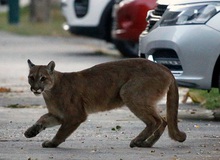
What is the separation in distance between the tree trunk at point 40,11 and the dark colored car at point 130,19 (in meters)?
15.9

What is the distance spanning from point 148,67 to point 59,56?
37.6ft

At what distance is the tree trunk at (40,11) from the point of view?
116 feet

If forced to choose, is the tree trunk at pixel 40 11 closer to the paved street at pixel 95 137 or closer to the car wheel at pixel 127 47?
the car wheel at pixel 127 47

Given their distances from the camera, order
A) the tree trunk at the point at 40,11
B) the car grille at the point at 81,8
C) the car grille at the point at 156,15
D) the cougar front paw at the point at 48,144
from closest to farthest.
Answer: the cougar front paw at the point at 48,144, the car grille at the point at 156,15, the car grille at the point at 81,8, the tree trunk at the point at 40,11

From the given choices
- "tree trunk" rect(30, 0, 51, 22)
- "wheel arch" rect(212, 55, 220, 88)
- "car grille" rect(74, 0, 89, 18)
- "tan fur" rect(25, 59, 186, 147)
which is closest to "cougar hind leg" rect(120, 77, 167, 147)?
"tan fur" rect(25, 59, 186, 147)

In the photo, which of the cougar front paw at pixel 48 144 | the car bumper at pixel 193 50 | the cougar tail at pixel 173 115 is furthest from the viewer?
the car bumper at pixel 193 50

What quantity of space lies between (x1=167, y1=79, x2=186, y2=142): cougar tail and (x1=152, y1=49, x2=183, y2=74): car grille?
2.10 metres

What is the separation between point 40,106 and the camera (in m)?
13.0

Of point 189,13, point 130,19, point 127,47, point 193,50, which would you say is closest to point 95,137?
point 193,50

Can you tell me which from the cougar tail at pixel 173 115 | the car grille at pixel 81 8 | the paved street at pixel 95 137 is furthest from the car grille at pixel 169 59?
the car grille at pixel 81 8

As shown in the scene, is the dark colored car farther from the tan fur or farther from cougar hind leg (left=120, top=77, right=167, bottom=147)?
cougar hind leg (left=120, top=77, right=167, bottom=147)

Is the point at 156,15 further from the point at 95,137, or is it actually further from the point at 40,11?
the point at 40,11

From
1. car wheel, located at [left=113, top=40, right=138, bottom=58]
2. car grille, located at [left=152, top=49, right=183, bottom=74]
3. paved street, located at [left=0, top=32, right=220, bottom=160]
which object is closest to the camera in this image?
paved street, located at [left=0, top=32, right=220, bottom=160]

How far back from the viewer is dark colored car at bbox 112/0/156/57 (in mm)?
18578
